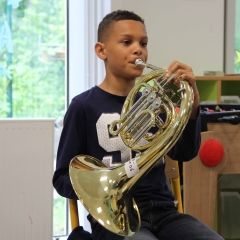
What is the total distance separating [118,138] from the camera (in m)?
1.12

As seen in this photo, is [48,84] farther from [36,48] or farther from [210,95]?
[210,95]

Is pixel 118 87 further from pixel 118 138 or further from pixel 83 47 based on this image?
pixel 83 47

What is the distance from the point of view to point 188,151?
1.16m

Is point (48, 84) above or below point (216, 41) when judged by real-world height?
below

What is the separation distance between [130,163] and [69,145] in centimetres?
25

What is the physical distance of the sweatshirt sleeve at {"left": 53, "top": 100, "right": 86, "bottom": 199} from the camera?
108 cm

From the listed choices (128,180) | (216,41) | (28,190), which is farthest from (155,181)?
(216,41)

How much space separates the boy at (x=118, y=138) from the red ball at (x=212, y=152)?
11 cm

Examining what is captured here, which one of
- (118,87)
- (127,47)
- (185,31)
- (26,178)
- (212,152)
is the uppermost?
(185,31)

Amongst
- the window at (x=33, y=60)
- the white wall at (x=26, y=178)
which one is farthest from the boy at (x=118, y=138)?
the window at (x=33, y=60)

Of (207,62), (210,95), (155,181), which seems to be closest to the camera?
(155,181)

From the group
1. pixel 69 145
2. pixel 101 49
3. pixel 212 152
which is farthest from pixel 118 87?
pixel 212 152

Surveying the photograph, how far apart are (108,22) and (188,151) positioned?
1.33ft

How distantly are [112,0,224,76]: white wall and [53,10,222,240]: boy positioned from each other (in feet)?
2.24
